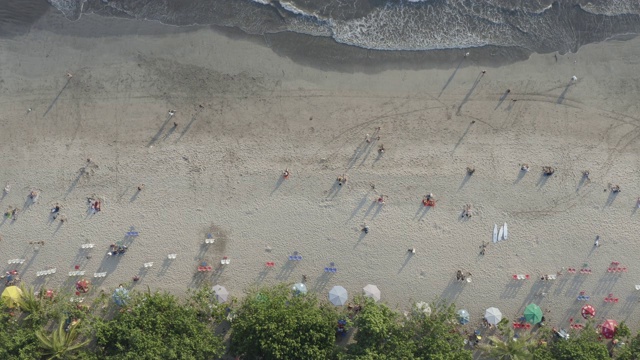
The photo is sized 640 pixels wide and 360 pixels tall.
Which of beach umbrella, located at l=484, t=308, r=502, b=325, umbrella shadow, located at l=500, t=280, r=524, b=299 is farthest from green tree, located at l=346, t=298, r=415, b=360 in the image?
umbrella shadow, located at l=500, t=280, r=524, b=299

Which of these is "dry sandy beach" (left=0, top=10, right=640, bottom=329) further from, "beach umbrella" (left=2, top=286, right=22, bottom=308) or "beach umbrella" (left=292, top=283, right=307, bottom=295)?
"beach umbrella" (left=2, top=286, right=22, bottom=308)

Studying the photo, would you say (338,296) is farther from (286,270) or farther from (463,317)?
(463,317)

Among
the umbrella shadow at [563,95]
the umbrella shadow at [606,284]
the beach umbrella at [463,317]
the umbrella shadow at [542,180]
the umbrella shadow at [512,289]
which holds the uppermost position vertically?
the umbrella shadow at [563,95]

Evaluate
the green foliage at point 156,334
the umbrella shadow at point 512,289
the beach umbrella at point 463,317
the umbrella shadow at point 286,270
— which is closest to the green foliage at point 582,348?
the umbrella shadow at point 512,289

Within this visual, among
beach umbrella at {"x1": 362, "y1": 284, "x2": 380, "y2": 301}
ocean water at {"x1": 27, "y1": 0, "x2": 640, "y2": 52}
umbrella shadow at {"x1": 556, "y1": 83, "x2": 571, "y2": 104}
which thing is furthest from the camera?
ocean water at {"x1": 27, "y1": 0, "x2": 640, "y2": 52}

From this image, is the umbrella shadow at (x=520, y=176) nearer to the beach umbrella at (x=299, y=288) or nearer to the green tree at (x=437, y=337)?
the green tree at (x=437, y=337)
